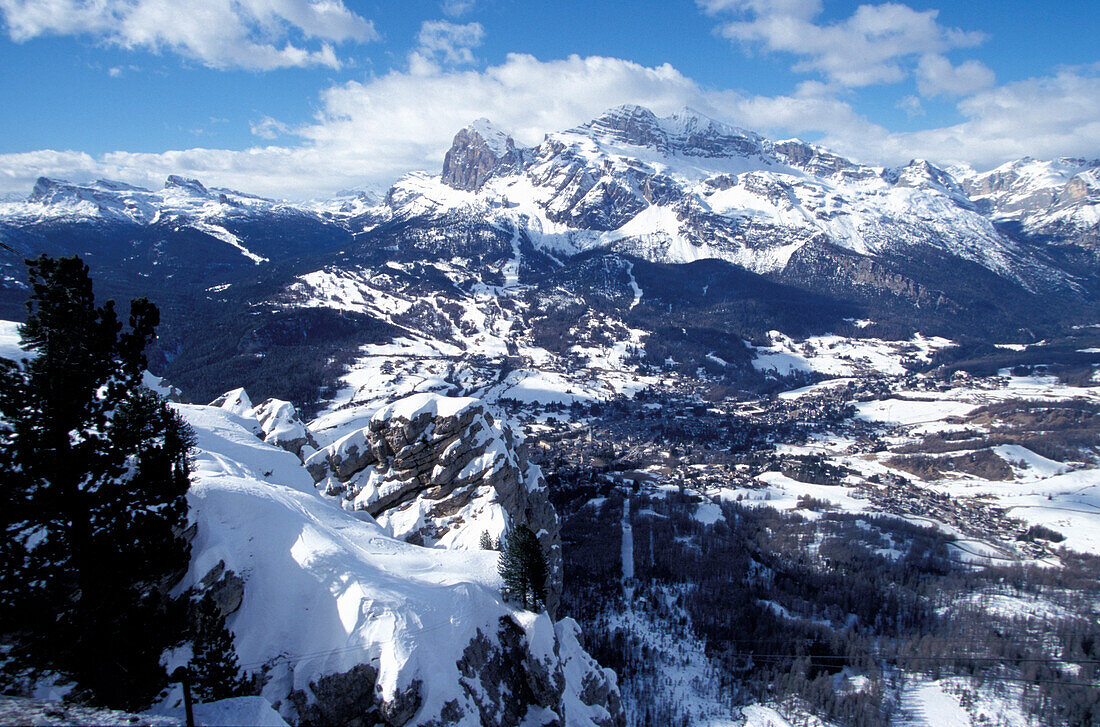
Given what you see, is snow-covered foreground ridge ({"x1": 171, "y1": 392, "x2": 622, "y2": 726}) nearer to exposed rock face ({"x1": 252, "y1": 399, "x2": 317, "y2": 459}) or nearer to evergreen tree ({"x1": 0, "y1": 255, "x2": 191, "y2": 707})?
evergreen tree ({"x1": 0, "y1": 255, "x2": 191, "y2": 707})

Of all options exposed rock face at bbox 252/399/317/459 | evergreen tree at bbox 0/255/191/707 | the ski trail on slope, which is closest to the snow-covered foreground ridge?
evergreen tree at bbox 0/255/191/707

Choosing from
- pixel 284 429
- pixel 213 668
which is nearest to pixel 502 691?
pixel 213 668

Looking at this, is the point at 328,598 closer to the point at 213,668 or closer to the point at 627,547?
the point at 213,668

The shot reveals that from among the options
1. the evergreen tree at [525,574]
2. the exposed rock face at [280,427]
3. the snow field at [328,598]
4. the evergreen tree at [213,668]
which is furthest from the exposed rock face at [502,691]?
the exposed rock face at [280,427]

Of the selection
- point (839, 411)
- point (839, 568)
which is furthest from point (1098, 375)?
point (839, 568)

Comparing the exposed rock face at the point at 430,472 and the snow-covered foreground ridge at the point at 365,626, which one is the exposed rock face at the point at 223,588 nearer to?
the snow-covered foreground ridge at the point at 365,626

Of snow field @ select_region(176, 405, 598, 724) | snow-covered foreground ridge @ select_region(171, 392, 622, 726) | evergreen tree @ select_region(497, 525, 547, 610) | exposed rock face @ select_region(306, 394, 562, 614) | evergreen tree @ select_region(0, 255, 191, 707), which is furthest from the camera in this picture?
exposed rock face @ select_region(306, 394, 562, 614)
